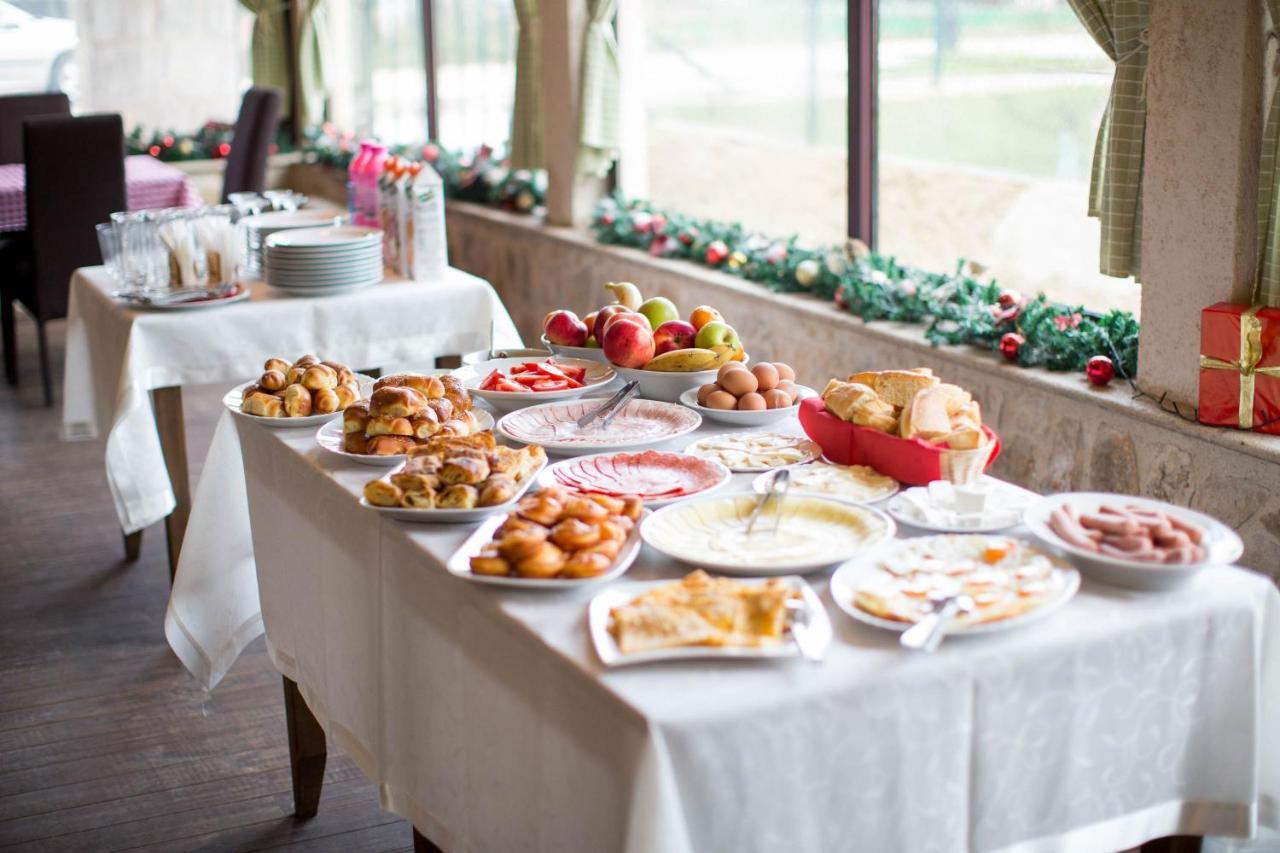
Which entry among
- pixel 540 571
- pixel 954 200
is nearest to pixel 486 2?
pixel 954 200

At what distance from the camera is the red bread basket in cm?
162

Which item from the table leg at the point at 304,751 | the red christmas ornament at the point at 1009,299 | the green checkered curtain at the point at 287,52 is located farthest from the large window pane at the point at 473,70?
the table leg at the point at 304,751

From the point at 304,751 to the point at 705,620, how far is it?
4.20 feet

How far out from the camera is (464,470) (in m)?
1.63

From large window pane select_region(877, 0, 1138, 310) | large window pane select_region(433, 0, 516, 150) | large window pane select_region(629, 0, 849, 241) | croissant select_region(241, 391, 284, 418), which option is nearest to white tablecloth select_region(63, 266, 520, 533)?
croissant select_region(241, 391, 284, 418)

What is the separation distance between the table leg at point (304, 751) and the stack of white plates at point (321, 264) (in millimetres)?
Answer: 1102

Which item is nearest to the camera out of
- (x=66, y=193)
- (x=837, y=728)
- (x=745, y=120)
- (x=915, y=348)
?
(x=837, y=728)

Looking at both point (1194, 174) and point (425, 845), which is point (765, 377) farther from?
point (1194, 174)

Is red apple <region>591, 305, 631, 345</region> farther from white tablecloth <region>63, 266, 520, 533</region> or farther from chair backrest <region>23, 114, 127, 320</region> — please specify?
chair backrest <region>23, 114, 127, 320</region>

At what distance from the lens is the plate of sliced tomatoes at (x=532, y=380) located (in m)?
2.09

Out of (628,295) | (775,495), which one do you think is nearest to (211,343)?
(628,295)

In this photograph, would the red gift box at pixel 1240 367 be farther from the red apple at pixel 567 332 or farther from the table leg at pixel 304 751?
the table leg at pixel 304 751

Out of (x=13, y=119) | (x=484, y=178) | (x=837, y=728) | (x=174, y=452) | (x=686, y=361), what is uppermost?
(x=13, y=119)

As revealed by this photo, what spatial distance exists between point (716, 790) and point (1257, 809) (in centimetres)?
66
